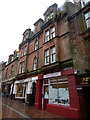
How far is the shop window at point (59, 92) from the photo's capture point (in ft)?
24.5

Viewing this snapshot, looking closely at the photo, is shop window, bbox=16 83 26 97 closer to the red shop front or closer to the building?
the building

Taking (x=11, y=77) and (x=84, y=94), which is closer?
(x=84, y=94)

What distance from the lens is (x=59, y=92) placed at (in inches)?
319

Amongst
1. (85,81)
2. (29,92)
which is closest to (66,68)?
(85,81)

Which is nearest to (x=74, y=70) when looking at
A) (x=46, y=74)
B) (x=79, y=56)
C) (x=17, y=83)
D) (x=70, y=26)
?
(x=79, y=56)

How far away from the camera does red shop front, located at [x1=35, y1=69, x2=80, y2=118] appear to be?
21.2 feet

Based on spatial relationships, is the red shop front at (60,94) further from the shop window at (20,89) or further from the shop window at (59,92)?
the shop window at (20,89)

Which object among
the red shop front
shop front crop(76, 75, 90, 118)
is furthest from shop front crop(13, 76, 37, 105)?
shop front crop(76, 75, 90, 118)

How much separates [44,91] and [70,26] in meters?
8.37

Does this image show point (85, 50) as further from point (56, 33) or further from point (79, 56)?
point (56, 33)

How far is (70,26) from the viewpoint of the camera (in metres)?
9.39

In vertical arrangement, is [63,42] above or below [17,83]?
above

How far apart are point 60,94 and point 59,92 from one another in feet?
0.72

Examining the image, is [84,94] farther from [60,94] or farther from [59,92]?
[59,92]
